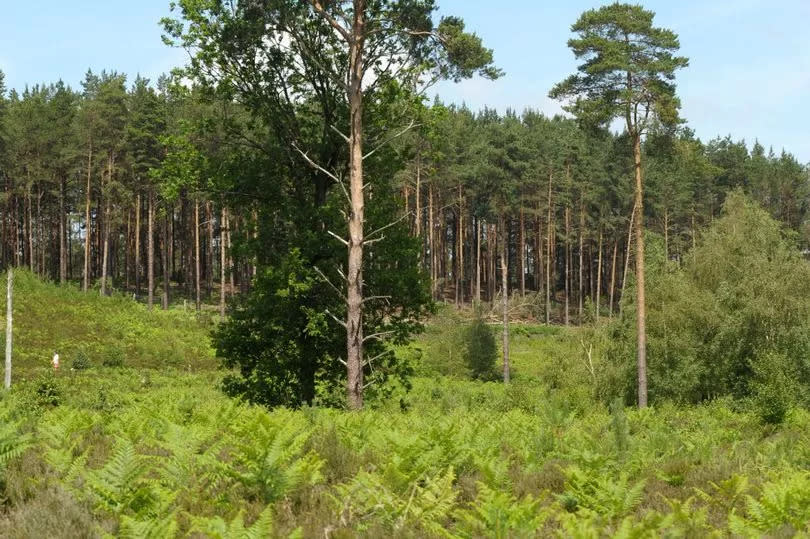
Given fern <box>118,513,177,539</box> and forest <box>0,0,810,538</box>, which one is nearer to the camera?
fern <box>118,513,177,539</box>

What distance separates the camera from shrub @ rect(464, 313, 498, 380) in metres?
43.8

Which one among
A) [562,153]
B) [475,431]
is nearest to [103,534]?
[475,431]

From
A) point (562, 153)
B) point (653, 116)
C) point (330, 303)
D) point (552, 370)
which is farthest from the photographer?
point (562, 153)

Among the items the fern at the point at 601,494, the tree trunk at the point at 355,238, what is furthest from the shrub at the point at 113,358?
the fern at the point at 601,494

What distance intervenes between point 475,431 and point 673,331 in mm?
24185

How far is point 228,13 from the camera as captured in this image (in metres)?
17.6

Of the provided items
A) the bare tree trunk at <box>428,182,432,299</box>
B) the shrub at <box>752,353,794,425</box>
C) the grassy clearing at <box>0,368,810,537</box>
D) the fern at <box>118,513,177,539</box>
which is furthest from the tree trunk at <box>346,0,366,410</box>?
the bare tree trunk at <box>428,182,432,299</box>

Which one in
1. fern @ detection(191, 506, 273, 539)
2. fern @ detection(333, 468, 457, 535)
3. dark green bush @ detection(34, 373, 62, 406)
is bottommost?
dark green bush @ detection(34, 373, 62, 406)

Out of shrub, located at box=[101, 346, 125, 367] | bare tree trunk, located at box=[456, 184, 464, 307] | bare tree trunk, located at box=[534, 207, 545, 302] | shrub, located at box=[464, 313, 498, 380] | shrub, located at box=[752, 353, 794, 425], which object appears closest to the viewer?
shrub, located at box=[752, 353, 794, 425]

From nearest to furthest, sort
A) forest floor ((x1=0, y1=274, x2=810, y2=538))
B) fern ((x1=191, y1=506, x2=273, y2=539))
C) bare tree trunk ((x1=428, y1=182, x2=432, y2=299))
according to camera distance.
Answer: fern ((x1=191, y1=506, x2=273, y2=539)) → forest floor ((x1=0, y1=274, x2=810, y2=538)) → bare tree trunk ((x1=428, y1=182, x2=432, y2=299))

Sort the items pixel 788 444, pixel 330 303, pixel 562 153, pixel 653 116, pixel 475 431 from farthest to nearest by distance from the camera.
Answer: pixel 562 153 → pixel 653 116 → pixel 330 303 → pixel 788 444 → pixel 475 431

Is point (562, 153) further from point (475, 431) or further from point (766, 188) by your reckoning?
point (475, 431)

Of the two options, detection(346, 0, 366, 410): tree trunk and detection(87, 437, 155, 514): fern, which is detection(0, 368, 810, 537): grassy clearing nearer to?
detection(87, 437, 155, 514): fern

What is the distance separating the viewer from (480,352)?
4397 centimetres
